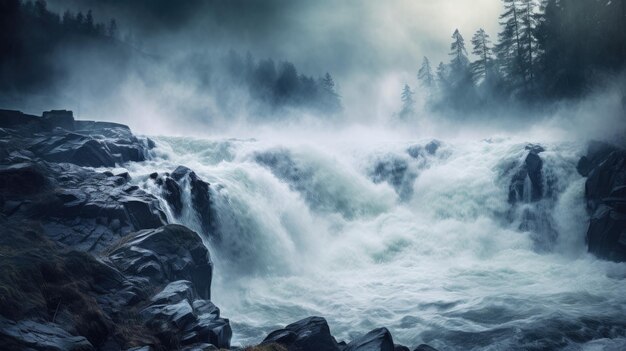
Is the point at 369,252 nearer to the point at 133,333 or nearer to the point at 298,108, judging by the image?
the point at 133,333

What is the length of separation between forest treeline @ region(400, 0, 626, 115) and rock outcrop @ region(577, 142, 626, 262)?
13.3 meters

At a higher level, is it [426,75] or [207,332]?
[426,75]

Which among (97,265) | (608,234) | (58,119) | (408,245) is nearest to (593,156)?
(608,234)

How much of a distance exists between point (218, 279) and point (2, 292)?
44.0 feet

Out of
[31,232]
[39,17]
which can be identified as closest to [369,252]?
[31,232]

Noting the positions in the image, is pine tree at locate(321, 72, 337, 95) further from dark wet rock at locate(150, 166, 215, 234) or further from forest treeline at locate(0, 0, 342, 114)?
dark wet rock at locate(150, 166, 215, 234)

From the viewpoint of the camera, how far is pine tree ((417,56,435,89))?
77.2 metres

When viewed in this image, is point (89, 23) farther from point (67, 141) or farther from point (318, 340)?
point (318, 340)

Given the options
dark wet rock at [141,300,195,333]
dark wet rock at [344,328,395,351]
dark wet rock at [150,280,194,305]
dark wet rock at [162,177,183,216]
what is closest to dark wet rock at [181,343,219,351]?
dark wet rock at [141,300,195,333]

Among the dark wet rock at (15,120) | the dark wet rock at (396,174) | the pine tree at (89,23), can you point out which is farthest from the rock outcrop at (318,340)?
the pine tree at (89,23)

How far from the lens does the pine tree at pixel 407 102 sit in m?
76.1

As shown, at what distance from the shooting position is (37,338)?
6.77 meters

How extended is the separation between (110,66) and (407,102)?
2827 inches

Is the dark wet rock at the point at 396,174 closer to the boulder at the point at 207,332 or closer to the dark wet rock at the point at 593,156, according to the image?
the dark wet rock at the point at 593,156
